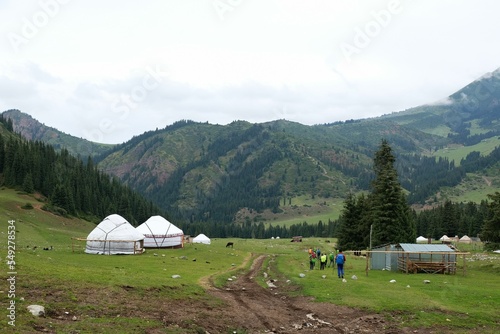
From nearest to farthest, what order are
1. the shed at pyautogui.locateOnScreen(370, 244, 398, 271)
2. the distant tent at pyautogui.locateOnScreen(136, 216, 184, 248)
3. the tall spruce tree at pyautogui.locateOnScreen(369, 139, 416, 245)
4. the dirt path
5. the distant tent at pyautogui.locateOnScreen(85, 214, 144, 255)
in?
1. the dirt path
2. the shed at pyautogui.locateOnScreen(370, 244, 398, 271)
3. the distant tent at pyautogui.locateOnScreen(85, 214, 144, 255)
4. the tall spruce tree at pyautogui.locateOnScreen(369, 139, 416, 245)
5. the distant tent at pyautogui.locateOnScreen(136, 216, 184, 248)

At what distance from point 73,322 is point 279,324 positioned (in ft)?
32.4

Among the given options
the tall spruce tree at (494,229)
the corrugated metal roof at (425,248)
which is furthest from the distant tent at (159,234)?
the tall spruce tree at (494,229)

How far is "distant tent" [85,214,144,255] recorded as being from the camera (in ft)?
181

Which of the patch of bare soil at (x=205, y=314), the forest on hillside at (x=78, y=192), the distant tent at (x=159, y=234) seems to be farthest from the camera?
the forest on hillside at (x=78, y=192)

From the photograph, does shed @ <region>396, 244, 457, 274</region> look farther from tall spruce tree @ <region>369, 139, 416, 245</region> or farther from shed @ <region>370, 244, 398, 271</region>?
tall spruce tree @ <region>369, 139, 416, 245</region>

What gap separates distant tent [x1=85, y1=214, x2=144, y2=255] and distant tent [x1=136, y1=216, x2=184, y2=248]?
31.4 ft

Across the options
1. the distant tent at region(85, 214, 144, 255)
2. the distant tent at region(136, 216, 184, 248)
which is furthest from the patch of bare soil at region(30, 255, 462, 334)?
the distant tent at region(136, 216, 184, 248)

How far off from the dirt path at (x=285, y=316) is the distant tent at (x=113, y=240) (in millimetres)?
30723

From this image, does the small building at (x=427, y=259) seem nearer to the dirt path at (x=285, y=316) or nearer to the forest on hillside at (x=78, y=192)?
the dirt path at (x=285, y=316)


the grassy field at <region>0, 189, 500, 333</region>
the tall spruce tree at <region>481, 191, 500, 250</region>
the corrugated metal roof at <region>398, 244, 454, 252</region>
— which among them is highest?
the tall spruce tree at <region>481, 191, 500, 250</region>

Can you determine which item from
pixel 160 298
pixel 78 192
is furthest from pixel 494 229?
pixel 78 192

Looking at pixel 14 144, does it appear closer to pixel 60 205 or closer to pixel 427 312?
pixel 60 205

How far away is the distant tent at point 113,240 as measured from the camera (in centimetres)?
5506

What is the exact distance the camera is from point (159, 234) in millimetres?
67875
